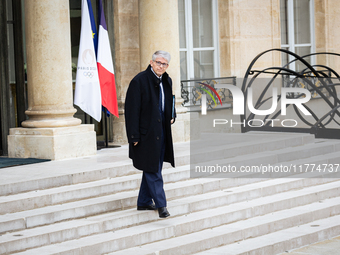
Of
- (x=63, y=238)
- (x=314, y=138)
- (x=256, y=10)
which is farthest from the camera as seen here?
(x=256, y=10)

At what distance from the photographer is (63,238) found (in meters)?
5.57

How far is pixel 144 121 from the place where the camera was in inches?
232

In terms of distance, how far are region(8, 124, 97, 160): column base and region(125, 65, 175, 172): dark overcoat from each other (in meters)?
2.61

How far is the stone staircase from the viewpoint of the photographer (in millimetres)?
5594

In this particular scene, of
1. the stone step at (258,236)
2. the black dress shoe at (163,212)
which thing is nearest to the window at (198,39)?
the stone step at (258,236)

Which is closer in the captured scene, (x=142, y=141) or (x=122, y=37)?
(x=142, y=141)

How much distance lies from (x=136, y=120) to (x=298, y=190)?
118 inches

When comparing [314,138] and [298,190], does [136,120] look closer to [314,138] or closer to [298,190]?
[298,190]

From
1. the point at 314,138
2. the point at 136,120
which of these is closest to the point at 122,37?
the point at 314,138

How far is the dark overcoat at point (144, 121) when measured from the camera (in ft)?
19.1

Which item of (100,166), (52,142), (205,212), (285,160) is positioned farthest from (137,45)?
(205,212)

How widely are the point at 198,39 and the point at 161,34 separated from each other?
333cm

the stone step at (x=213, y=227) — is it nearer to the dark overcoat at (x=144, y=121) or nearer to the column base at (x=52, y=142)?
the dark overcoat at (x=144, y=121)

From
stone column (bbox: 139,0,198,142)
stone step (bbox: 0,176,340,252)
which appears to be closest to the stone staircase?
stone step (bbox: 0,176,340,252)
